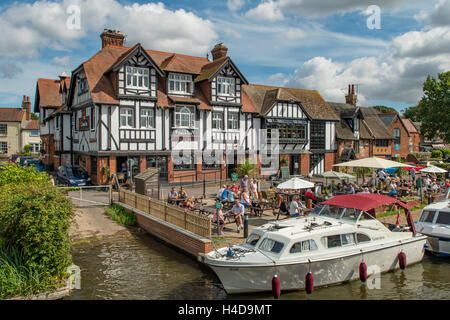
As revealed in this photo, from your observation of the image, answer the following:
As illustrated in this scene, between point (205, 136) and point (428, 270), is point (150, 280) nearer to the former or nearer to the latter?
point (428, 270)

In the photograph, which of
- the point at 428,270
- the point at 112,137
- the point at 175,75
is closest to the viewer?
the point at 428,270

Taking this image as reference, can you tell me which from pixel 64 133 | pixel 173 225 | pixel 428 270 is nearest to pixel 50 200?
pixel 173 225

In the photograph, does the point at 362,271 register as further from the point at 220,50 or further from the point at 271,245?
the point at 220,50

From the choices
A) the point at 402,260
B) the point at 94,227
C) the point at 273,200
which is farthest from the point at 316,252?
the point at 94,227

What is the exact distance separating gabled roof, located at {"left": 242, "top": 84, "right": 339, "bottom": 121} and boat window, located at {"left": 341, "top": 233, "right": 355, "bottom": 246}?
22584mm

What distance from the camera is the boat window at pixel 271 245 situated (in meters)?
10.6

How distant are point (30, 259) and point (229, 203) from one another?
10.2 m

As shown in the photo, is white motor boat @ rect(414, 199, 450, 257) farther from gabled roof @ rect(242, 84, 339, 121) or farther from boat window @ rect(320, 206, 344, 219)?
gabled roof @ rect(242, 84, 339, 121)

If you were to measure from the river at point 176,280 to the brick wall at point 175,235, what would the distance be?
16.4 inches

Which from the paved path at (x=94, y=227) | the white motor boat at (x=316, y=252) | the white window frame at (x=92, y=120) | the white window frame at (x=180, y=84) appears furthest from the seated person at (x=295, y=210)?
the white window frame at (x=92, y=120)

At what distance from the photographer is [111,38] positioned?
103 ft

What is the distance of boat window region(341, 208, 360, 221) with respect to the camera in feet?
41.3

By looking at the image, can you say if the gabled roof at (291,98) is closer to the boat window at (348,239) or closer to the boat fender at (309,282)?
the boat window at (348,239)

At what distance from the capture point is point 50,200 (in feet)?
31.7
